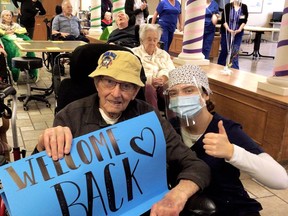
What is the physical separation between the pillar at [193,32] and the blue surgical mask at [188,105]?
286cm

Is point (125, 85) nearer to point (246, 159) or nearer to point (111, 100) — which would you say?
point (111, 100)

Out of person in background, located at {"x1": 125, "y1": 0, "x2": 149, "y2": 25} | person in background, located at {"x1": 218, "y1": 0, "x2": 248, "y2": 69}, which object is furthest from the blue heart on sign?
person in background, located at {"x1": 125, "y1": 0, "x2": 149, "y2": 25}

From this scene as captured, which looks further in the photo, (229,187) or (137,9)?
(137,9)

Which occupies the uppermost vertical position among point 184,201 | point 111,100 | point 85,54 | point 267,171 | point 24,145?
point 85,54

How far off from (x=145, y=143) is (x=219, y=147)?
28 cm

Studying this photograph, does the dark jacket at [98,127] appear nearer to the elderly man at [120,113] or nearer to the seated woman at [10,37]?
the elderly man at [120,113]

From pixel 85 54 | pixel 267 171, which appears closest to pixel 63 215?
pixel 267 171

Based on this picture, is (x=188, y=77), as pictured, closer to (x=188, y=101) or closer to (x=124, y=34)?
(x=188, y=101)

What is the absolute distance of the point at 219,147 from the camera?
117 centimetres

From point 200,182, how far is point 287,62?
76.7 inches

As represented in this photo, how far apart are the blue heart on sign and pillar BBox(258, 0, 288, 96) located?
6.02ft

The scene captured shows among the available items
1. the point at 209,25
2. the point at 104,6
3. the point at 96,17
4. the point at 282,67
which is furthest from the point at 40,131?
the point at 104,6

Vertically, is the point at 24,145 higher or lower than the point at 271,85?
Result: lower

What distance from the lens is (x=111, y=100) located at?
138 centimetres
